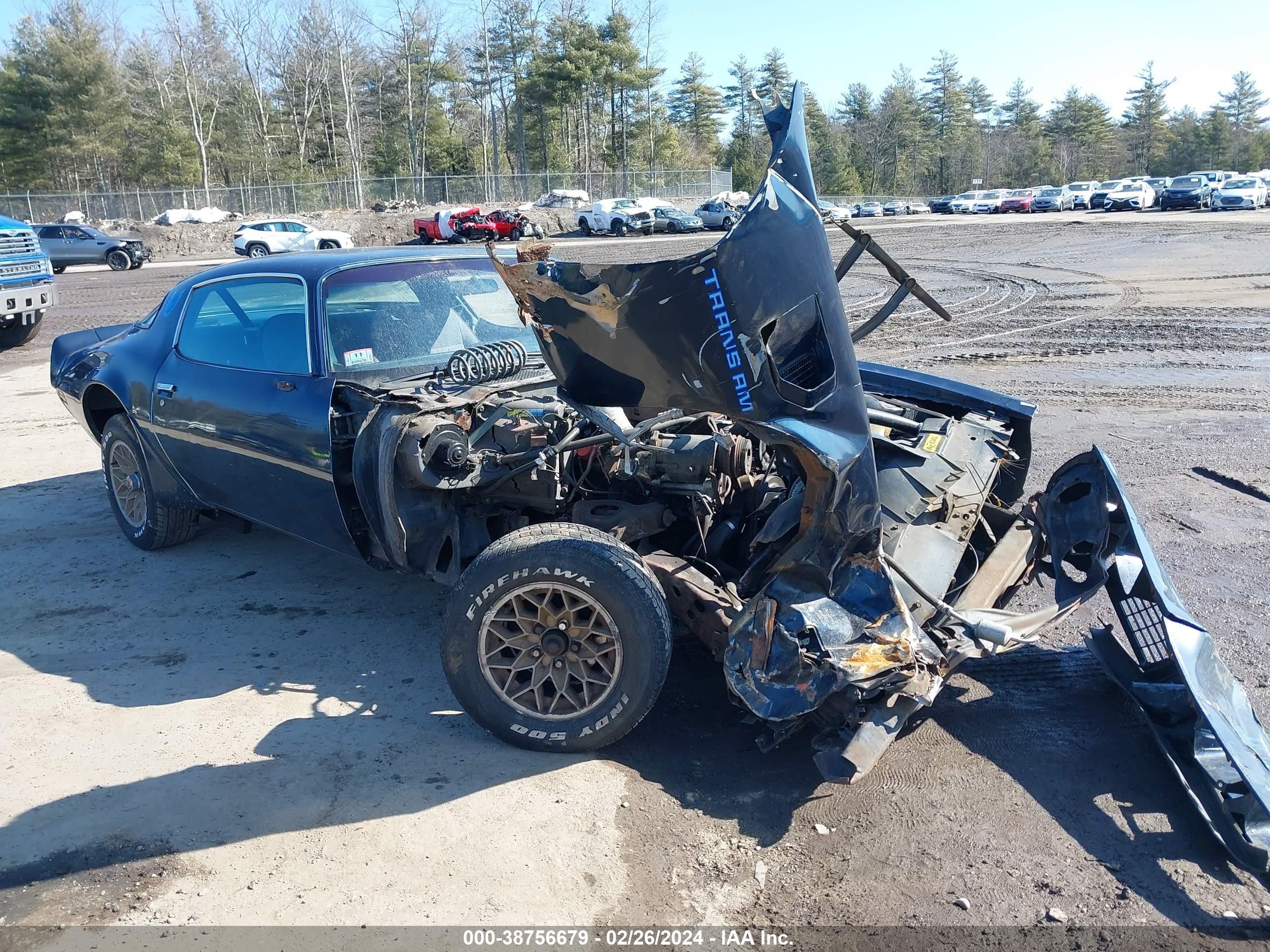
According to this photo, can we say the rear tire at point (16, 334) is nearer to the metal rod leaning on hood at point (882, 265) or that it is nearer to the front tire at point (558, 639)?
the front tire at point (558, 639)

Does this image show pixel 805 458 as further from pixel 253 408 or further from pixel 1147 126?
pixel 1147 126

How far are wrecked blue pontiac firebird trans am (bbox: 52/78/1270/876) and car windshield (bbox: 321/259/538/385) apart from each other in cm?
2

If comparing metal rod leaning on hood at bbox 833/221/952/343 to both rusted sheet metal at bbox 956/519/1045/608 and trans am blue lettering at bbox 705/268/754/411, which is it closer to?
trans am blue lettering at bbox 705/268/754/411

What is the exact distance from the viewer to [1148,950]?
255 centimetres

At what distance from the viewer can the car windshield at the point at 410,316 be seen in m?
4.53

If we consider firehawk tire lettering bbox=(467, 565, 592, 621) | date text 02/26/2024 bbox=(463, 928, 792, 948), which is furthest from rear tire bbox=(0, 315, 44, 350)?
date text 02/26/2024 bbox=(463, 928, 792, 948)

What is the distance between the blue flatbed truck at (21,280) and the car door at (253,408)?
1024cm

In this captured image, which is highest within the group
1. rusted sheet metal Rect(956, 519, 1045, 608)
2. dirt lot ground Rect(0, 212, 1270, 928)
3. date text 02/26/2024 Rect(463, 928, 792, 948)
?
rusted sheet metal Rect(956, 519, 1045, 608)

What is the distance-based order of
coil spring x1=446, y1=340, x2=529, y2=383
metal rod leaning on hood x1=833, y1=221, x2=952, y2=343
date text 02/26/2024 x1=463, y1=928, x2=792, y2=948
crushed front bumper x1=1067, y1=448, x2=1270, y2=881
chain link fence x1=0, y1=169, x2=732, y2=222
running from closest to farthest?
date text 02/26/2024 x1=463, y1=928, x2=792, y2=948 < crushed front bumper x1=1067, y1=448, x2=1270, y2=881 < metal rod leaning on hood x1=833, y1=221, x2=952, y2=343 < coil spring x1=446, y1=340, x2=529, y2=383 < chain link fence x1=0, y1=169, x2=732, y2=222

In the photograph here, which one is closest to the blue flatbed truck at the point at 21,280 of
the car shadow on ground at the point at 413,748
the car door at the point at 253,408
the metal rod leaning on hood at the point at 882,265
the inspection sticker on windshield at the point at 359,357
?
the car door at the point at 253,408

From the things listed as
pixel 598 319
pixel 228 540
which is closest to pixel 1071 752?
pixel 598 319

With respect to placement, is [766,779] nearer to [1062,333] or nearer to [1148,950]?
[1148,950]

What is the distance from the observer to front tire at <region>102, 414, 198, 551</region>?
5598 mm

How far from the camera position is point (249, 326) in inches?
194
